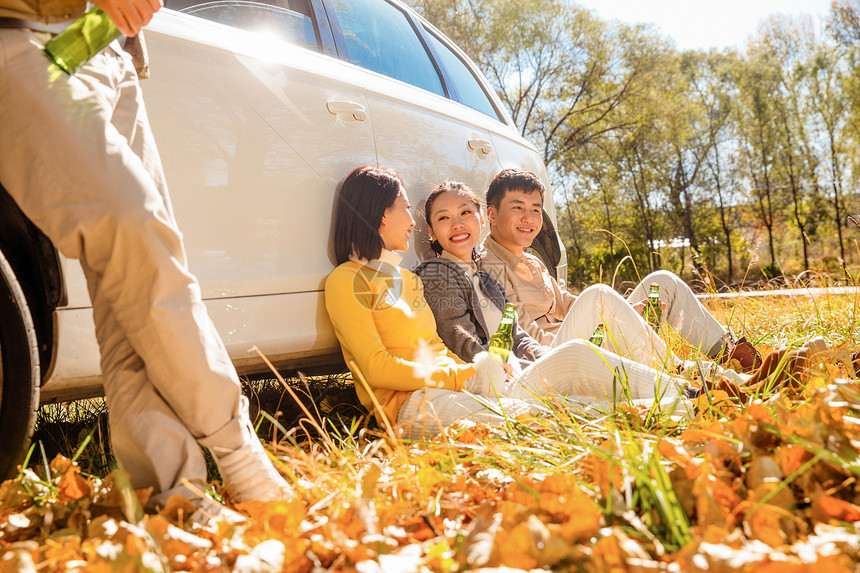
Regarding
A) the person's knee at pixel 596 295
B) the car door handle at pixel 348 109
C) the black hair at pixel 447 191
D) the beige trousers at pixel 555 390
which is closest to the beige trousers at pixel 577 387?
the beige trousers at pixel 555 390

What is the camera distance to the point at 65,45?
138cm

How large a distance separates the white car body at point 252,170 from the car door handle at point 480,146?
2.17ft

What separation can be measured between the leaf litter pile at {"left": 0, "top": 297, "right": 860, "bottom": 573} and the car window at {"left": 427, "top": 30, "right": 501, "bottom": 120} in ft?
8.53

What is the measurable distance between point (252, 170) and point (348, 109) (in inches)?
20.3

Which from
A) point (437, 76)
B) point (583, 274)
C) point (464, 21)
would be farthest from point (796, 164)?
point (437, 76)

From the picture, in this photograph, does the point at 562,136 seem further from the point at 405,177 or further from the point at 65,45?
the point at 65,45

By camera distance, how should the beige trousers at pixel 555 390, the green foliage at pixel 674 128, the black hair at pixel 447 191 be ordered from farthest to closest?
the green foliage at pixel 674 128
the black hair at pixel 447 191
the beige trousers at pixel 555 390

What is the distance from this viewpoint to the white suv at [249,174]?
160 cm

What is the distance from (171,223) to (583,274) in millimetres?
22789

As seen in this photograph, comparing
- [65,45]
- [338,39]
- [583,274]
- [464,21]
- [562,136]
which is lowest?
[583,274]

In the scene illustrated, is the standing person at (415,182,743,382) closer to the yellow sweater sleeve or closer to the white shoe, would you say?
the yellow sweater sleeve

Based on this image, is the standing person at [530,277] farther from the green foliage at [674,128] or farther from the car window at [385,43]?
the green foliage at [674,128]

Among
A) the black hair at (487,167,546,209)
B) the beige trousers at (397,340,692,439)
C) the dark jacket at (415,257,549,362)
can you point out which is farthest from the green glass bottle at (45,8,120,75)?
the black hair at (487,167,546,209)

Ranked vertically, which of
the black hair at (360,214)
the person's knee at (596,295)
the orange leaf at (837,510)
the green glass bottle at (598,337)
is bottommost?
the orange leaf at (837,510)
